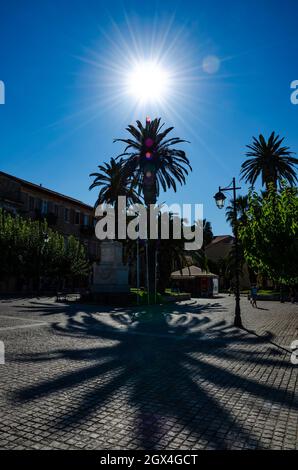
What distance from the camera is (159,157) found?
29141 mm

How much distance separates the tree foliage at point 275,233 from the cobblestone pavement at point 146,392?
3.07 m

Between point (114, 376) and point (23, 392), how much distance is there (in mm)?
1779

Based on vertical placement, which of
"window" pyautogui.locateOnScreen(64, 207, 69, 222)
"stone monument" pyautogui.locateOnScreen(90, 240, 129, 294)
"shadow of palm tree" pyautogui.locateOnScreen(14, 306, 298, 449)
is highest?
"window" pyautogui.locateOnScreen(64, 207, 69, 222)

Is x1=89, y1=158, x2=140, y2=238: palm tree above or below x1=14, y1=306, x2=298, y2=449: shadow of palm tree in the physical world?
above

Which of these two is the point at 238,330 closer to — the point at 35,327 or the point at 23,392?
the point at 35,327

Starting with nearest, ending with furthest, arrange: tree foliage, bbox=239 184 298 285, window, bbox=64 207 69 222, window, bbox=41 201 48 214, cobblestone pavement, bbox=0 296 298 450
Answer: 1. cobblestone pavement, bbox=0 296 298 450
2. tree foliage, bbox=239 184 298 285
3. window, bbox=41 201 48 214
4. window, bbox=64 207 69 222

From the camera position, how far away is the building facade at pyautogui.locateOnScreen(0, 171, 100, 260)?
3716 centimetres

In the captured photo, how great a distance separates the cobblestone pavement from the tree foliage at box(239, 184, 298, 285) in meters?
3.07

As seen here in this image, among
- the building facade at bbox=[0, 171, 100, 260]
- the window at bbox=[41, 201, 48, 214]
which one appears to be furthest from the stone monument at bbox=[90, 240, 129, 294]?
the window at bbox=[41, 201, 48, 214]

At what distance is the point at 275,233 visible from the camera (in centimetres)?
1310

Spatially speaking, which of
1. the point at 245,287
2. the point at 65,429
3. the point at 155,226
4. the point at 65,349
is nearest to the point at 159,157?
the point at 155,226

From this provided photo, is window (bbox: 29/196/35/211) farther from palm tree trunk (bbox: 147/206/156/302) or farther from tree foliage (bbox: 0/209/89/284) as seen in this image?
palm tree trunk (bbox: 147/206/156/302)

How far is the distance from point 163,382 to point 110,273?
63.3 feet

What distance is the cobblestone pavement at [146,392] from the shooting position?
13.7 ft
